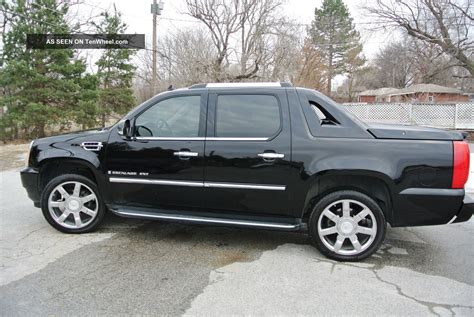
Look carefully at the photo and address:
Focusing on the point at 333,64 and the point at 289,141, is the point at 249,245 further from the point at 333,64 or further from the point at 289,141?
the point at 333,64

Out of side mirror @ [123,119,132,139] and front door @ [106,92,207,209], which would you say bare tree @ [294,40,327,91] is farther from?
side mirror @ [123,119,132,139]

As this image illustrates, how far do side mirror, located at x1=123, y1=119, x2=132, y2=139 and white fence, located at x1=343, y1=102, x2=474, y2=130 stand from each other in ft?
48.9

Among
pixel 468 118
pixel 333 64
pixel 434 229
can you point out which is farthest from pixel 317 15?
pixel 434 229

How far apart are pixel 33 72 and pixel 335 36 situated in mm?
31503

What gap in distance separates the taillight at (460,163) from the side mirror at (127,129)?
3327 millimetres

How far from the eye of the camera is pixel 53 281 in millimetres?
3070

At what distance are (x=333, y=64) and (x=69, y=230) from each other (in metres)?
42.5

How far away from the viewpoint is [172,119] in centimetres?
389

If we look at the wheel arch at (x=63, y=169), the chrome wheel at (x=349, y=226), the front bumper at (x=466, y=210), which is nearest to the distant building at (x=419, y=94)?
the front bumper at (x=466, y=210)

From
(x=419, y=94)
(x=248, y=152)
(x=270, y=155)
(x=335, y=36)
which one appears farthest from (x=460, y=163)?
(x=419, y=94)

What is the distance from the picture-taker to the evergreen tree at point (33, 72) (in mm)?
14078

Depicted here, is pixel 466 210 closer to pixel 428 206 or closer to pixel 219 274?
pixel 428 206

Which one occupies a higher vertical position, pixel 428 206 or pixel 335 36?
pixel 335 36

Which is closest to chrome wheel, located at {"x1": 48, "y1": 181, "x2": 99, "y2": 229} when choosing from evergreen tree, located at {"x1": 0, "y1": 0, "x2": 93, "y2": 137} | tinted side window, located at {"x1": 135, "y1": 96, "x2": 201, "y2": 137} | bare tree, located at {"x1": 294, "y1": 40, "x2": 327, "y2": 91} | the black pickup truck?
the black pickup truck
